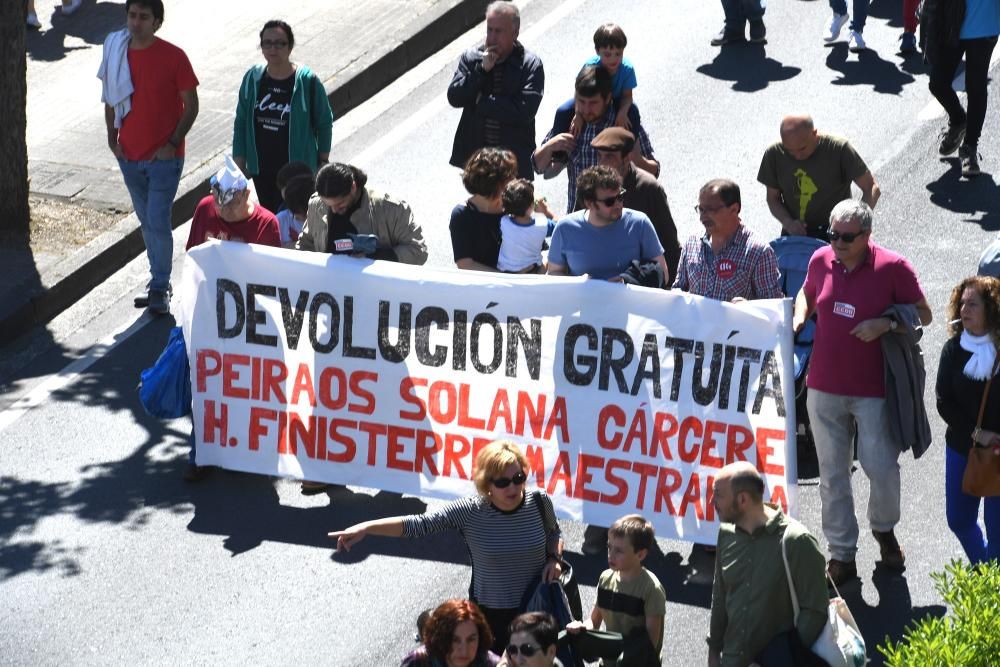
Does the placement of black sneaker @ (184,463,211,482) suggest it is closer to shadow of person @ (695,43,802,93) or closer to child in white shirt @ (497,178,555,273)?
child in white shirt @ (497,178,555,273)

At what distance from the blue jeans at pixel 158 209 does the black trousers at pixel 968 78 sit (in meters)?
5.65

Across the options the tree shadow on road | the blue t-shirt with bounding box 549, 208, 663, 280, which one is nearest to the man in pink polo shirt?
the blue t-shirt with bounding box 549, 208, 663, 280

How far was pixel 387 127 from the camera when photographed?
1452cm

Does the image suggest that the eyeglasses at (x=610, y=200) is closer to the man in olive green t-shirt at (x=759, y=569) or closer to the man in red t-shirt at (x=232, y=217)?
the man in red t-shirt at (x=232, y=217)

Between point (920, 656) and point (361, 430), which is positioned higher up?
point (920, 656)

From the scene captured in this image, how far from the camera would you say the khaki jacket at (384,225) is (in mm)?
9805

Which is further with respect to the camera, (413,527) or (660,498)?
(660,498)

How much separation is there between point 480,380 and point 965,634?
170 inches

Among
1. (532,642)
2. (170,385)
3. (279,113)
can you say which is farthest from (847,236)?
(279,113)

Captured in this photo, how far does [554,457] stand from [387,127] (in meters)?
5.98

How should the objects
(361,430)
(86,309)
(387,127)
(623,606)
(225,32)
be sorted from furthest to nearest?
(225,32), (387,127), (86,309), (361,430), (623,606)

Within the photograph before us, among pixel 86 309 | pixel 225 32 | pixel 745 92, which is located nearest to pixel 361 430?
pixel 86 309

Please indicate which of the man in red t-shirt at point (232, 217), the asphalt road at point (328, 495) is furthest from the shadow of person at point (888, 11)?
the man in red t-shirt at point (232, 217)

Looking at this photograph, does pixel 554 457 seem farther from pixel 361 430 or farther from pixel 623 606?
pixel 623 606
